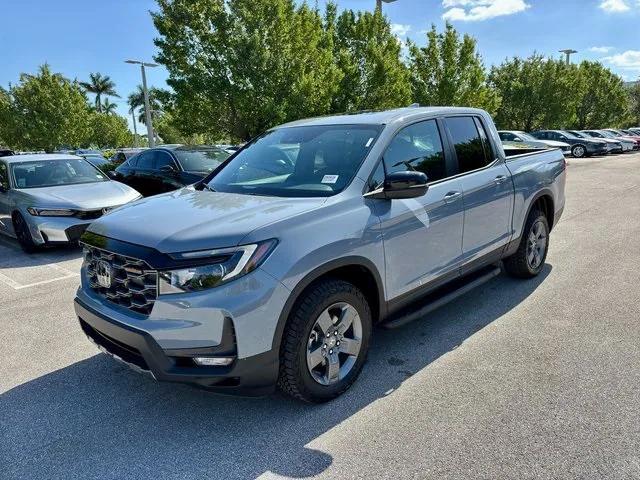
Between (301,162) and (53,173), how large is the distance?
6.34 metres

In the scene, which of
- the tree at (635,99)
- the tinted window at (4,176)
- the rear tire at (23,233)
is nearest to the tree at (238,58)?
the tinted window at (4,176)

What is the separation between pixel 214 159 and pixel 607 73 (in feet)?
145

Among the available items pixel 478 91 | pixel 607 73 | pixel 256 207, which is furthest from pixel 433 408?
pixel 607 73

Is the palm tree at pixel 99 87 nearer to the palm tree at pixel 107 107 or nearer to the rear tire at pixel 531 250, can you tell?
the palm tree at pixel 107 107

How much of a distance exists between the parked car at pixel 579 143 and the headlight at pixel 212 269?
28.1 m

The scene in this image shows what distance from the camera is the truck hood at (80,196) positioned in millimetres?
7137

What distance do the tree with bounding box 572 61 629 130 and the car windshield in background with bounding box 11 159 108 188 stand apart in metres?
41.7

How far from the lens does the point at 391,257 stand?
10.7ft

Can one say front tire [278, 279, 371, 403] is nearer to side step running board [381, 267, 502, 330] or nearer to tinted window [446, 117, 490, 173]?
side step running board [381, 267, 502, 330]

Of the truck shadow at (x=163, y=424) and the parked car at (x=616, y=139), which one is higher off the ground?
the parked car at (x=616, y=139)

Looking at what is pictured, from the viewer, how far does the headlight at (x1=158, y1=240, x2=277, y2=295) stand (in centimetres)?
254

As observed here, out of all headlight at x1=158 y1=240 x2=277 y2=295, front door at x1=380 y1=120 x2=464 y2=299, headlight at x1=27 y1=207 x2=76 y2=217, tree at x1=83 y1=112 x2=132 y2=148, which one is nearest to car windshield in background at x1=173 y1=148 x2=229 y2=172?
headlight at x1=27 y1=207 x2=76 y2=217

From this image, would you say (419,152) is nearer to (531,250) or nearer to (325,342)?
(325,342)

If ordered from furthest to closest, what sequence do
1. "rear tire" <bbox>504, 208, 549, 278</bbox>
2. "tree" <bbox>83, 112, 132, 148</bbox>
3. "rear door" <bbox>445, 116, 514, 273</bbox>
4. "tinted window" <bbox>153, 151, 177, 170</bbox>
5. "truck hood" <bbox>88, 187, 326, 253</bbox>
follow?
"tree" <bbox>83, 112, 132, 148</bbox>, "tinted window" <bbox>153, 151, 177, 170</bbox>, "rear tire" <bbox>504, 208, 549, 278</bbox>, "rear door" <bbox>445, 116, 514, 273</bbox>, "truck hood" <bbox>88, 187, 326, 253</bbox>
